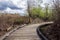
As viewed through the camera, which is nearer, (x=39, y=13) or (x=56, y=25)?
(x=56, y=25)

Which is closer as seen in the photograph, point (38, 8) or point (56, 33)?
point (56, 33)

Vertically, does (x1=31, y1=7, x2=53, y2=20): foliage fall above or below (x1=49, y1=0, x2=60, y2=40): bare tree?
below

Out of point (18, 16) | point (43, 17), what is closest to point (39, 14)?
point (43, 17)

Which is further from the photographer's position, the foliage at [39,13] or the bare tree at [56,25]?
the foliage at [39,13]

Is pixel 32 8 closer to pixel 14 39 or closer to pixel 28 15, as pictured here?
pixel 28 15

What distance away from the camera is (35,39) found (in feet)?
55.1

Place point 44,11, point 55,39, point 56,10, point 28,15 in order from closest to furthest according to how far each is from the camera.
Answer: point 55,39 < point 56,10 < point 28,15 < point 44,11

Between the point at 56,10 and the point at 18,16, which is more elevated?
the point at 56,10

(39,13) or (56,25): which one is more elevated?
(56,25)

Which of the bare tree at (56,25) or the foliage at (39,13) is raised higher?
the bare tree at (56,25)

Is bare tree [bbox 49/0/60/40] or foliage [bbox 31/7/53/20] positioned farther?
foliage [bbox 31/7/53/20]

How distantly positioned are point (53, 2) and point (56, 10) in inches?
46.1

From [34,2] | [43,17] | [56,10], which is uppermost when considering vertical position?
[56,10]

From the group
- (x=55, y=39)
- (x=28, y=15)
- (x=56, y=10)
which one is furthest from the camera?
(x=28, y=15)
